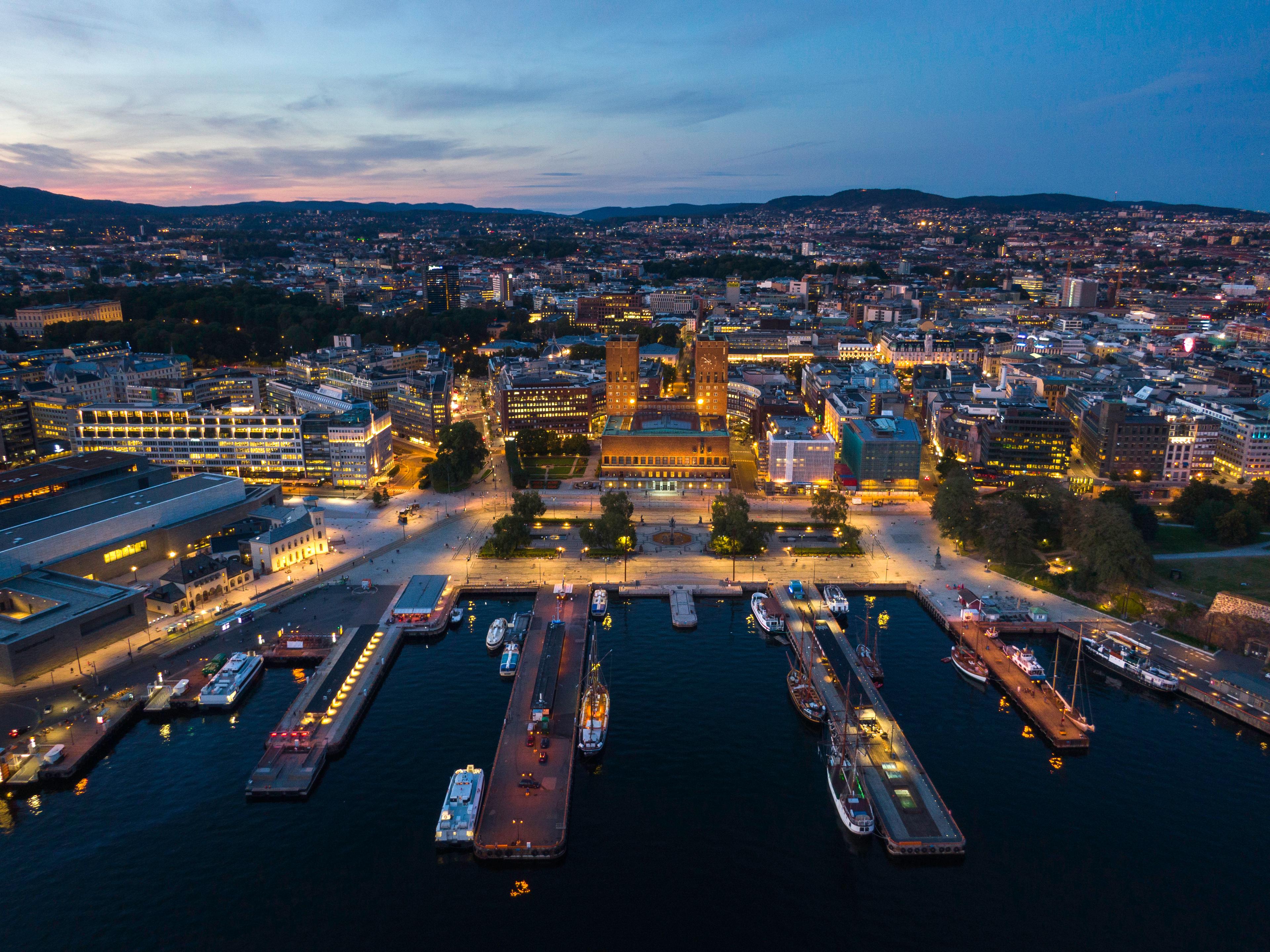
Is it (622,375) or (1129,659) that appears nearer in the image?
(1129,659)

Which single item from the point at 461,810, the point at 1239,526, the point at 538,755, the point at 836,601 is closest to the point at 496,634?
the point at 538,755

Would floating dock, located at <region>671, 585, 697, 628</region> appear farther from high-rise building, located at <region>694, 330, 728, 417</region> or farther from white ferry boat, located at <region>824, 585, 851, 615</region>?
high-rise building, located at <region>694, 330, 728, 417</region>

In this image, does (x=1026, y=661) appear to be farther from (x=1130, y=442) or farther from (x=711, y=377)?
(x=711, y=377)

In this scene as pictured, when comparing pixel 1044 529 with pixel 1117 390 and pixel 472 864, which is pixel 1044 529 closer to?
pixel 1117 390

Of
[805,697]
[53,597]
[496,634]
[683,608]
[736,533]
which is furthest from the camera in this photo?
[736,533]

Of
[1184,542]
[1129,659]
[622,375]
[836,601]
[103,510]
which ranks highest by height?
[622,375]

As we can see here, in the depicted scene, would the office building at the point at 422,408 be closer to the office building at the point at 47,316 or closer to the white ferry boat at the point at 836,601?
the white ferry boat at the point at 836,601
